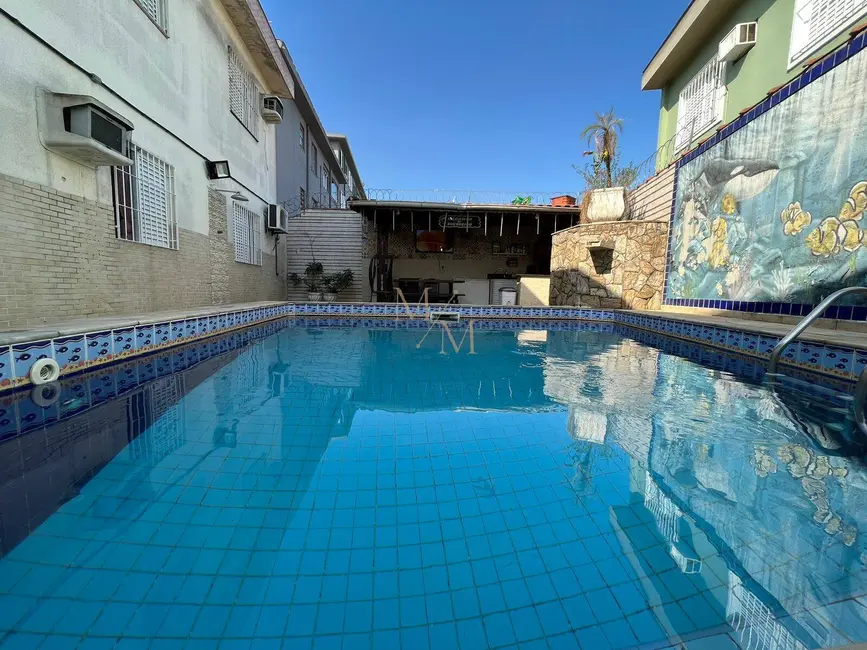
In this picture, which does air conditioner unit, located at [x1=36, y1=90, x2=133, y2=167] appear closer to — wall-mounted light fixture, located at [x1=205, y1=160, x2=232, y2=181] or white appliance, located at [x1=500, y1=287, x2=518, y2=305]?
wall-mounted light fixture, located at [x1=205, y1=160, x2=232, y2=181]

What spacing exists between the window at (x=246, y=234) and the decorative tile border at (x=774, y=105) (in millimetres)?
10089

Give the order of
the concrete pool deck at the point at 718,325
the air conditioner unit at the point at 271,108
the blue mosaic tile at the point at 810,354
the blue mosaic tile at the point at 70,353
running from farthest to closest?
1. the air conditioner unit at the point at 271,108
2. the blue mosaic tile at the point at 810,354
3. the blue mosaic tile at the point at 70,353
4. the concrete pool deck at the point at 718,325

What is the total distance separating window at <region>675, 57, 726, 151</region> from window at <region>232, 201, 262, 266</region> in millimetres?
10902

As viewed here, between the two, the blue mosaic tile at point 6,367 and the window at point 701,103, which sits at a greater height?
the window at point 701,103

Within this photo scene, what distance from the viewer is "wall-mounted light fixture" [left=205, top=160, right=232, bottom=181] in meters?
7.50

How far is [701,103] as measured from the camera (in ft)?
29.9

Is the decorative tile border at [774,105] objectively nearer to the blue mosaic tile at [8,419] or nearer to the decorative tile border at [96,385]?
the decorative tile border at [96,385]

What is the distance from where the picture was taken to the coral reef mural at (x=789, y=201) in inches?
190

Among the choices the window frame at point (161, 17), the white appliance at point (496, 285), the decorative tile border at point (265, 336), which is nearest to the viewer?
the decorative tile border at point (265, 336)

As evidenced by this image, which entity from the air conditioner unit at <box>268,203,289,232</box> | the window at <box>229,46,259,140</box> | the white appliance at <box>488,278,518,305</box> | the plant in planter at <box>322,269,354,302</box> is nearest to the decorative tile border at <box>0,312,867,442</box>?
the plant in planter at <box>322,269,354,302</box>

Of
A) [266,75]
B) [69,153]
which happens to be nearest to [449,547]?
[69,153]

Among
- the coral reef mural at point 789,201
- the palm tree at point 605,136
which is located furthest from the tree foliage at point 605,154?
the coral reef mural at point 789,201

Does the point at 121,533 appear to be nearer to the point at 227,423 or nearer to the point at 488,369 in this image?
the point at 227,423

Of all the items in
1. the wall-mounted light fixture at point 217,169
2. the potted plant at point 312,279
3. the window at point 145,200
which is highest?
the wall-mounted light fixture at point 217,169
